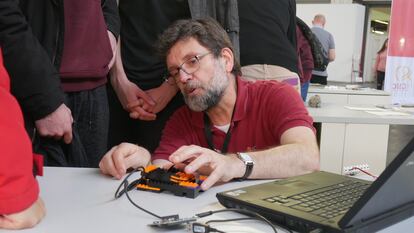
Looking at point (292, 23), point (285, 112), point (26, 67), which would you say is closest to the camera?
point (26, 67)

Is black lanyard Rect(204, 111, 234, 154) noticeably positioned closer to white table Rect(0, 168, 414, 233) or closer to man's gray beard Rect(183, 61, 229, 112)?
man's gray beard Rect(183, 61, 229, 112)

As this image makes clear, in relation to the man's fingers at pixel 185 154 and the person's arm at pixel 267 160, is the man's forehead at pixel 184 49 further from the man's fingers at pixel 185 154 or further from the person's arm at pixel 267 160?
the man's fingers at pixel 185 154

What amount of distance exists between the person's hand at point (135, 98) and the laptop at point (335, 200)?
862 mm

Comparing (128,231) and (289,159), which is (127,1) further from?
(128,231)

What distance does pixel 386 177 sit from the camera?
2.18 feet

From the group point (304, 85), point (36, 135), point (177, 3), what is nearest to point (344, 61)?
point (304, 85)

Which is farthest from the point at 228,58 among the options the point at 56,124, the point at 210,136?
the point at 56,124

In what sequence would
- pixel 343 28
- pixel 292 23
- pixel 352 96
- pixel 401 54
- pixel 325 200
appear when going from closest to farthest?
pixel 325 200, pixel 292 23, pixel 352 96, pixel 401 54, pixel 343 28

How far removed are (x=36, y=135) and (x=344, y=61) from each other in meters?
8.15

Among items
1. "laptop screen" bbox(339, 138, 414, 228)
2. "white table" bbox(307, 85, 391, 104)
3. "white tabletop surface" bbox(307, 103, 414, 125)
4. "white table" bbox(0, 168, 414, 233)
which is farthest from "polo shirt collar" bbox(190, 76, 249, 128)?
"white table" bbox(307, 85, 391, 104)

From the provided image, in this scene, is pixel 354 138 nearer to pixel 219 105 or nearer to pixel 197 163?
pixel 219 105

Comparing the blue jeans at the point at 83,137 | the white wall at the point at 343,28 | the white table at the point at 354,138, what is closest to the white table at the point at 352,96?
the white table at the point at 354,138

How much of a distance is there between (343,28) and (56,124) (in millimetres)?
8057

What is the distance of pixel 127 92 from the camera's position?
1.79 metres
